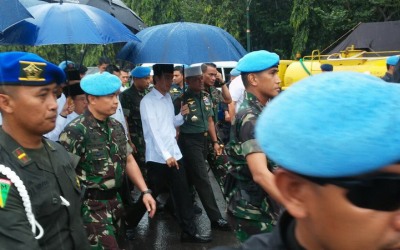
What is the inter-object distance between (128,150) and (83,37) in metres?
1.51

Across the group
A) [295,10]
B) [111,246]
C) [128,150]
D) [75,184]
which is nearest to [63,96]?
[128,150]

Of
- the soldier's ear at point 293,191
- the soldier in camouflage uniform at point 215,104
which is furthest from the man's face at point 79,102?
the soldier's ear at point 293,191

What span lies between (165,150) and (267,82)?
2.21m

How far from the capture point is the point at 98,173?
380 cm

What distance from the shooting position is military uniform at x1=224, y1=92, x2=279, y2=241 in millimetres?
3443

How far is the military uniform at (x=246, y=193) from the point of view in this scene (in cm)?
344

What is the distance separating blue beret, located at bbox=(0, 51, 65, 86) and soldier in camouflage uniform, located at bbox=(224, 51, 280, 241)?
1285 millimetres

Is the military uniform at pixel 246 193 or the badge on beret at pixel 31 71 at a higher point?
the badge on beret at pixel 31 71

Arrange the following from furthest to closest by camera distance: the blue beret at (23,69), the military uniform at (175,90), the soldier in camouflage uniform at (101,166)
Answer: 1. the military uniform at (175,90)
2. the soldier in camouflage uniform at (101,166)
3. the blue beret at (23,69)

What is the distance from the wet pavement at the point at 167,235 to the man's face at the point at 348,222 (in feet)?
15.5

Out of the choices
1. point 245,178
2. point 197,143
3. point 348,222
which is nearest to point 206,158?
point 197,143

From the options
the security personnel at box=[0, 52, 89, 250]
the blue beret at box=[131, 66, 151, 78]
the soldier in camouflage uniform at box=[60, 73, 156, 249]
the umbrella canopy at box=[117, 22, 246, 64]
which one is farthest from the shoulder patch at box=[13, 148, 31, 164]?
the blue beret at box=[131, 66, 151, 78]

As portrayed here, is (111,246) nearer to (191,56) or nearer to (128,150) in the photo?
(128,150)

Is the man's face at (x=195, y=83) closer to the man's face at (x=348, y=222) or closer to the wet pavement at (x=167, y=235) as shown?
the wet pavement at (x=167, y=235)
